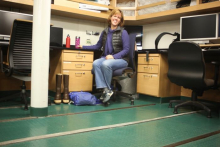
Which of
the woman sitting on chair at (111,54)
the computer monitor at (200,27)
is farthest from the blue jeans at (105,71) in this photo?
the computer monitor at (200,27)

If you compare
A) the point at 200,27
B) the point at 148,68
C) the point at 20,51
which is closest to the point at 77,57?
the point at 20,51

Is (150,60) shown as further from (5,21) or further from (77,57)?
(5,21)

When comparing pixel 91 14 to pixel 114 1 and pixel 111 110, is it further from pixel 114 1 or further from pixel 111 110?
pixel 111 110

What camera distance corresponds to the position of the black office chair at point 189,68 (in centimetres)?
231

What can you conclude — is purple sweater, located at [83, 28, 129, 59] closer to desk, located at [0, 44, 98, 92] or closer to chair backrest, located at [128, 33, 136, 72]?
chair backrest, located at [128, 33, 136, 72]

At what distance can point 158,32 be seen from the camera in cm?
381

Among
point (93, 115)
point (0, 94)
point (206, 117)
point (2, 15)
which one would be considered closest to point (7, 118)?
point (93, 115)

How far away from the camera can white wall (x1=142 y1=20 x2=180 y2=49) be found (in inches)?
141

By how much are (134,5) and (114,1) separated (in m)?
0.36

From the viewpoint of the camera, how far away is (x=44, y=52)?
80.7 inches

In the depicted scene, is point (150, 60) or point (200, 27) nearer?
point (200, 27)

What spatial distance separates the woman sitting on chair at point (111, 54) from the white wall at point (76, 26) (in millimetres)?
670

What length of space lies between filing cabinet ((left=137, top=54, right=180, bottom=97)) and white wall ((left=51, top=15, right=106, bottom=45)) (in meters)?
1.10

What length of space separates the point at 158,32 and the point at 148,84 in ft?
3.55
